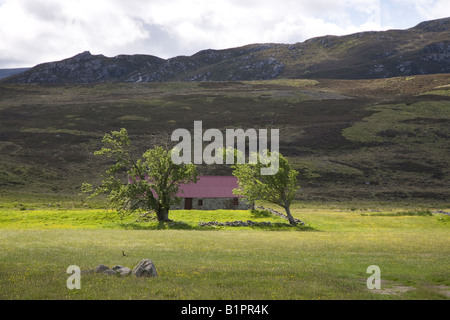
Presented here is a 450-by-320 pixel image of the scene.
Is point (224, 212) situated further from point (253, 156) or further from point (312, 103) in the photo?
point (312, 103)

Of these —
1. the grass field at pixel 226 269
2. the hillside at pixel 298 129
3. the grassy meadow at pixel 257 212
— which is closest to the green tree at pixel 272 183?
the grassy meadow at pixel 257 212

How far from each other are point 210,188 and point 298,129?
74549mm

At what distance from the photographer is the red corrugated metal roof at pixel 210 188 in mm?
66750

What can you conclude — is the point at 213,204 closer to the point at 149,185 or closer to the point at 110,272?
the point at 149,185

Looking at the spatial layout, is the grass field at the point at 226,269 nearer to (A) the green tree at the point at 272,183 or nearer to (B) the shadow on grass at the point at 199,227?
(B) the shadow on grass at the point at 199,227

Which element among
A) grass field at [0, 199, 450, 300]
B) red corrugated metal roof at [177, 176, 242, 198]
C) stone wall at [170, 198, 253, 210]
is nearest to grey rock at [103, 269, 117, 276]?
grass field at [0, 199, 450, 300]

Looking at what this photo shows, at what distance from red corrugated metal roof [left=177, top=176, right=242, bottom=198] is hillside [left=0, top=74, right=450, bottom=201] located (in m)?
21.7

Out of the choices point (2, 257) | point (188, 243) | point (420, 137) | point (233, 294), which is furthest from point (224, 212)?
point (420, 137)

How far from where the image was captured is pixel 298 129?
137 meters

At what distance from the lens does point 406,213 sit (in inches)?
2307

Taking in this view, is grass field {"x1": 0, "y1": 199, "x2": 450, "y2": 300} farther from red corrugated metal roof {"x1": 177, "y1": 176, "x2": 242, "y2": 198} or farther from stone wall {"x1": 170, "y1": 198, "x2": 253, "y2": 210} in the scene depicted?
red corrugated metal roof {"x1": 177, "y1": 176, "x2": 242, "y2": 198}

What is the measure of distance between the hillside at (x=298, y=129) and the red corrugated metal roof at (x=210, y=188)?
21734mm

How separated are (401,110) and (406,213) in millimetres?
101457

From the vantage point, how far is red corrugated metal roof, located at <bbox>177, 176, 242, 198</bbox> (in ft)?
219
